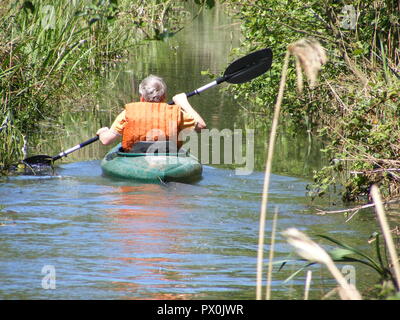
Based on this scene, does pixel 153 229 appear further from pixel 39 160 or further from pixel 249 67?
pixel 249 67

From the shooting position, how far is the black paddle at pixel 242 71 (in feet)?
29.0

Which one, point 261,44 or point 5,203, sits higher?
point 261,44

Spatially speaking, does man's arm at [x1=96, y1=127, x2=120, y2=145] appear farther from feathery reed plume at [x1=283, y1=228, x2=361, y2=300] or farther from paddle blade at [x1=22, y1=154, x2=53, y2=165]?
feathery reed plume at [x1=283, y1=228, x2=361, y2=300]

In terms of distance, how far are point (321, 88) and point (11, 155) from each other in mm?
3293

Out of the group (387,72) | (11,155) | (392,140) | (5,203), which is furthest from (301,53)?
(11,155)

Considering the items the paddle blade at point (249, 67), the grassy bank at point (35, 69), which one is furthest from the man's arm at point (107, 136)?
the paddle blade at point (249, 67)

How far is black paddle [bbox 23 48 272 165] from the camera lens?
29.0 feet

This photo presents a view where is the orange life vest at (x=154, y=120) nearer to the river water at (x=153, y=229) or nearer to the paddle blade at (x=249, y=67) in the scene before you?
the river water at (x=153, y=229)

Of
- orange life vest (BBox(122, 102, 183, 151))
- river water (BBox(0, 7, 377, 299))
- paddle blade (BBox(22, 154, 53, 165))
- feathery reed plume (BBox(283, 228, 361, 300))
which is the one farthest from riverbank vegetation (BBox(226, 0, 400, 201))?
feathery reed plume (BBox(283, 228, 361, 300))

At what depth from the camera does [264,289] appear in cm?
500

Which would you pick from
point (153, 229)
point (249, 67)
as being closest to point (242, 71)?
point (249, 67)

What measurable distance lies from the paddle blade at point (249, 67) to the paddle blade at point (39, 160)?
6.82 feet

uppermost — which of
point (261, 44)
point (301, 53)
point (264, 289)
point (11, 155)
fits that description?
point (261, 44)
